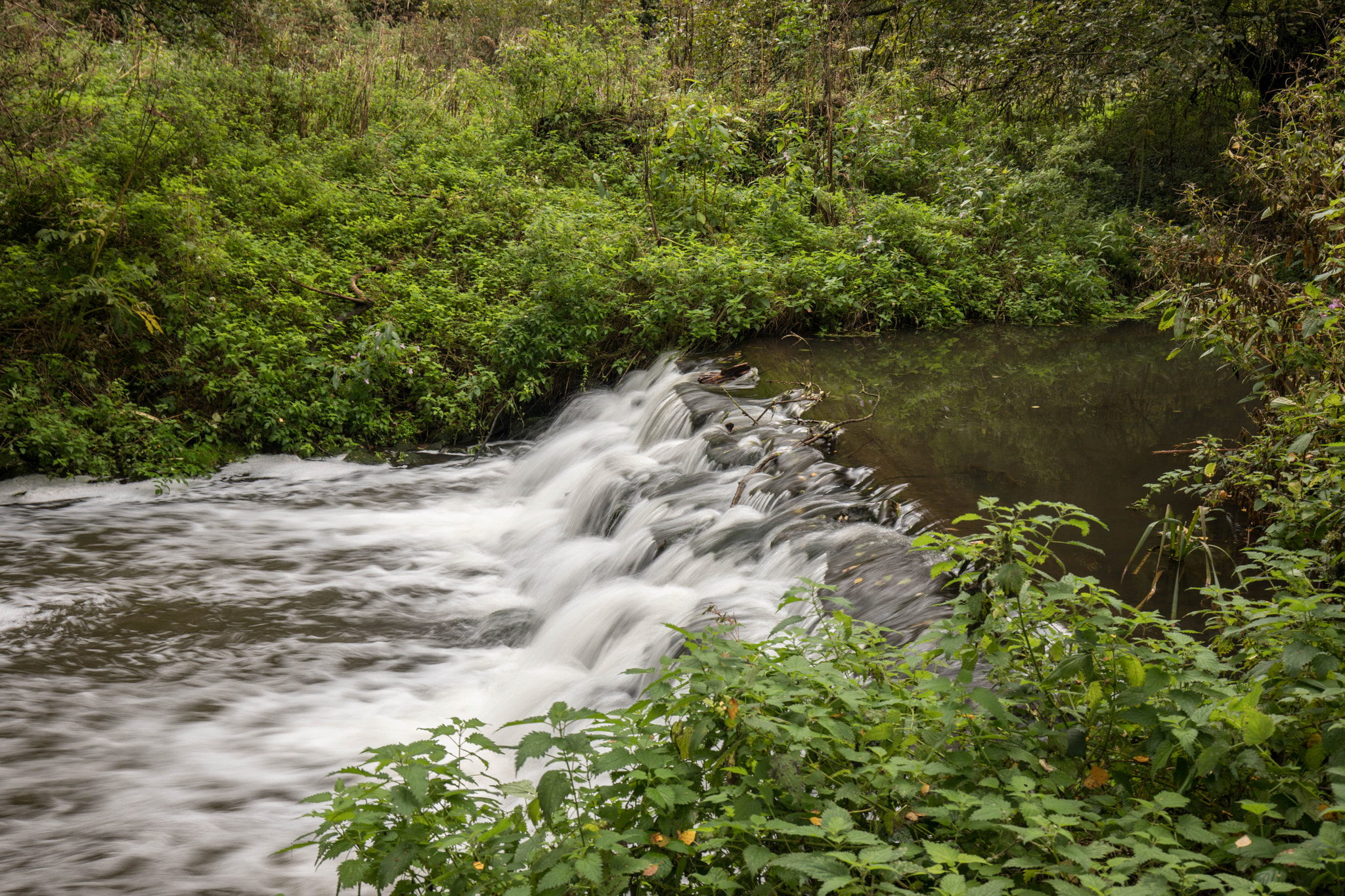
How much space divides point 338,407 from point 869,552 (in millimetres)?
5848

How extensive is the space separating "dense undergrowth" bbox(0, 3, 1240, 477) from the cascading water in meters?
1.04

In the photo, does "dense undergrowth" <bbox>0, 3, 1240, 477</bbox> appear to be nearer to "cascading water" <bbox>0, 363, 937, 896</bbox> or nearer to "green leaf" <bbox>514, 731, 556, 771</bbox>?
"cascading water" <bbox>0, 363, 937, 896</bbox>

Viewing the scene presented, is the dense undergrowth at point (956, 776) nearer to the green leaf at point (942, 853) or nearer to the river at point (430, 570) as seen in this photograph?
the green leaf at point (942, 853)

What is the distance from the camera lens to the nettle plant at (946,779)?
1986 millimetres

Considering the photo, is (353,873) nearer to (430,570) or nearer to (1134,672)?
(1134,672)

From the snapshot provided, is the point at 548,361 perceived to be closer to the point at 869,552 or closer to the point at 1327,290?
the point at 869,552

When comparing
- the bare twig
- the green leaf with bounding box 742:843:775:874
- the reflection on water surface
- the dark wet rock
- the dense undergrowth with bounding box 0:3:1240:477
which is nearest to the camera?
the green leaf with bounding box 742:843:775:874

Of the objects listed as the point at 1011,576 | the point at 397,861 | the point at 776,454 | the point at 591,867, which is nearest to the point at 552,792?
the point at 591,867

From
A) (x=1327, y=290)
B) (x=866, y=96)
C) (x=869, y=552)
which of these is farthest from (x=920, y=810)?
(x=866, y=96)

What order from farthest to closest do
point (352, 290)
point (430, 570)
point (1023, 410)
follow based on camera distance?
1. point (352, 290)
2. point (1023, 410)
3. point (430, 570)

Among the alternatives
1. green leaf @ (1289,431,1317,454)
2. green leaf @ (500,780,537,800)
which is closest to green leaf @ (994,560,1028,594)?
green leaf @ (500,780,537,800)

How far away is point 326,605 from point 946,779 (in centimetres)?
471

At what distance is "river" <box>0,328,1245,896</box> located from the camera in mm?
3949

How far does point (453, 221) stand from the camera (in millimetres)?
10867
